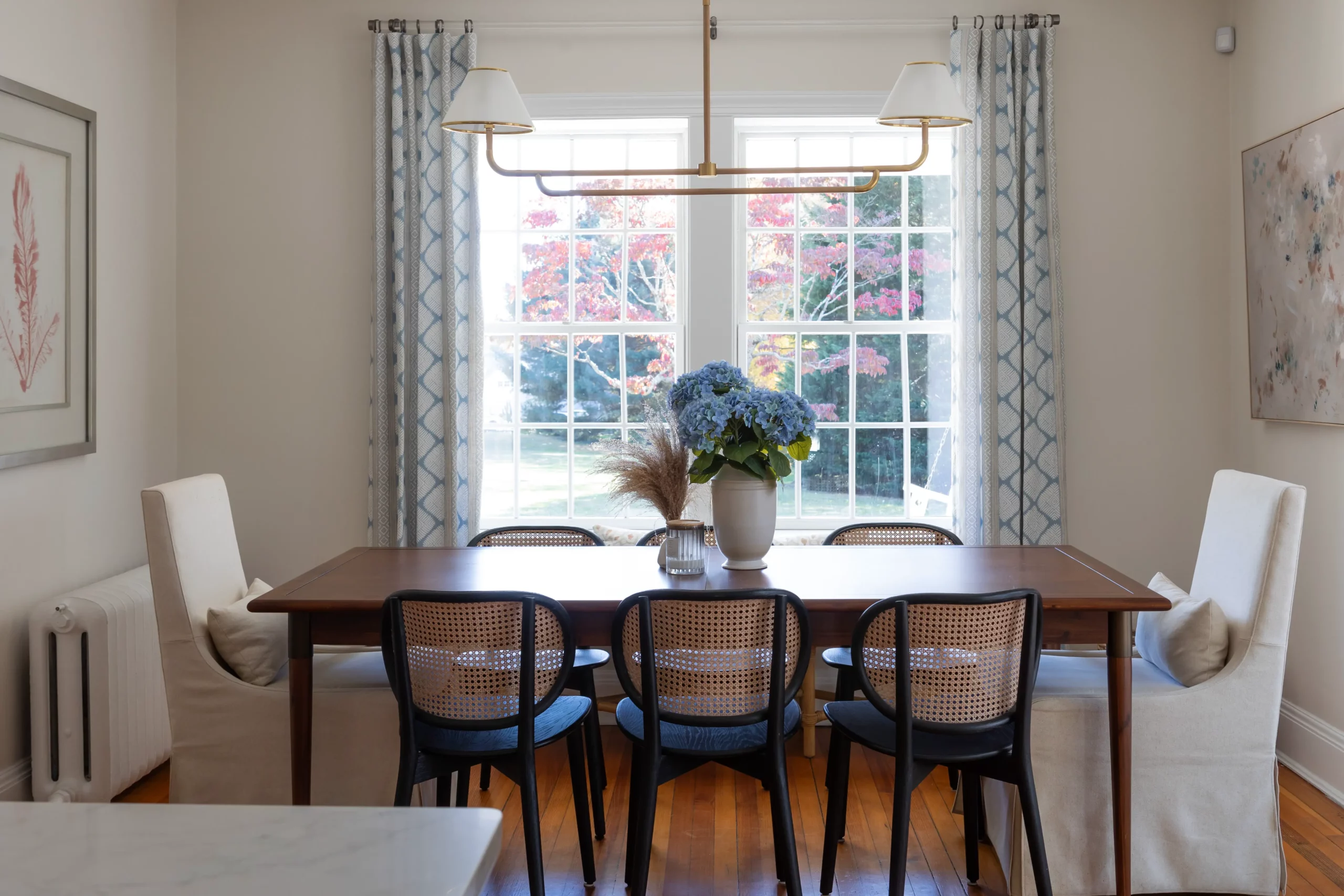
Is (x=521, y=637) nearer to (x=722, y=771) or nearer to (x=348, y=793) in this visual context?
(x=348, y=793)

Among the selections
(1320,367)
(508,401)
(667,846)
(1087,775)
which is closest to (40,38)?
(508,401)

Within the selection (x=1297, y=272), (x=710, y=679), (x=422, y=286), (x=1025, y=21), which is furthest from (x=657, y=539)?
(x=1025, y=21)

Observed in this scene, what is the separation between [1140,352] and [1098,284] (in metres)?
0.33

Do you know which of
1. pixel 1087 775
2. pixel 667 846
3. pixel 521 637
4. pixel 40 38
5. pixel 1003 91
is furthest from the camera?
pixel 1003 91

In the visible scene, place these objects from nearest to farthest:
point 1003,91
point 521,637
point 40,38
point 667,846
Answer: point 521,637, point 667,846, point 40,38, point 1003,91

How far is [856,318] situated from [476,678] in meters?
2.74

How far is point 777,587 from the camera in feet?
9.11

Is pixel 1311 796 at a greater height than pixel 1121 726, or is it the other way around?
pixel 1121 726

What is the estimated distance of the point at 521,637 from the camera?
2.49 m

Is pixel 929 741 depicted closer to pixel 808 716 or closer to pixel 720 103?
pixel 808 716

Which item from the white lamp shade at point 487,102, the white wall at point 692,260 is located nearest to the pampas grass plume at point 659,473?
the white lamp shade at point 487,102

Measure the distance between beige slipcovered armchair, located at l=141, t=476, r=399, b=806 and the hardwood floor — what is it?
504 mm

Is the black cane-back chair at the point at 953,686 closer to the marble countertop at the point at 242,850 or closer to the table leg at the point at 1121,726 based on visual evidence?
the table leg at the point at 1121,726

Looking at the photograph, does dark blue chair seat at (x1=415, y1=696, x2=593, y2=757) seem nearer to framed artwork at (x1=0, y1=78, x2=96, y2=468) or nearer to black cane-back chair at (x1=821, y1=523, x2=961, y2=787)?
black cane-back chair at (x1=821, y1=523, x2=961, y2=787)
